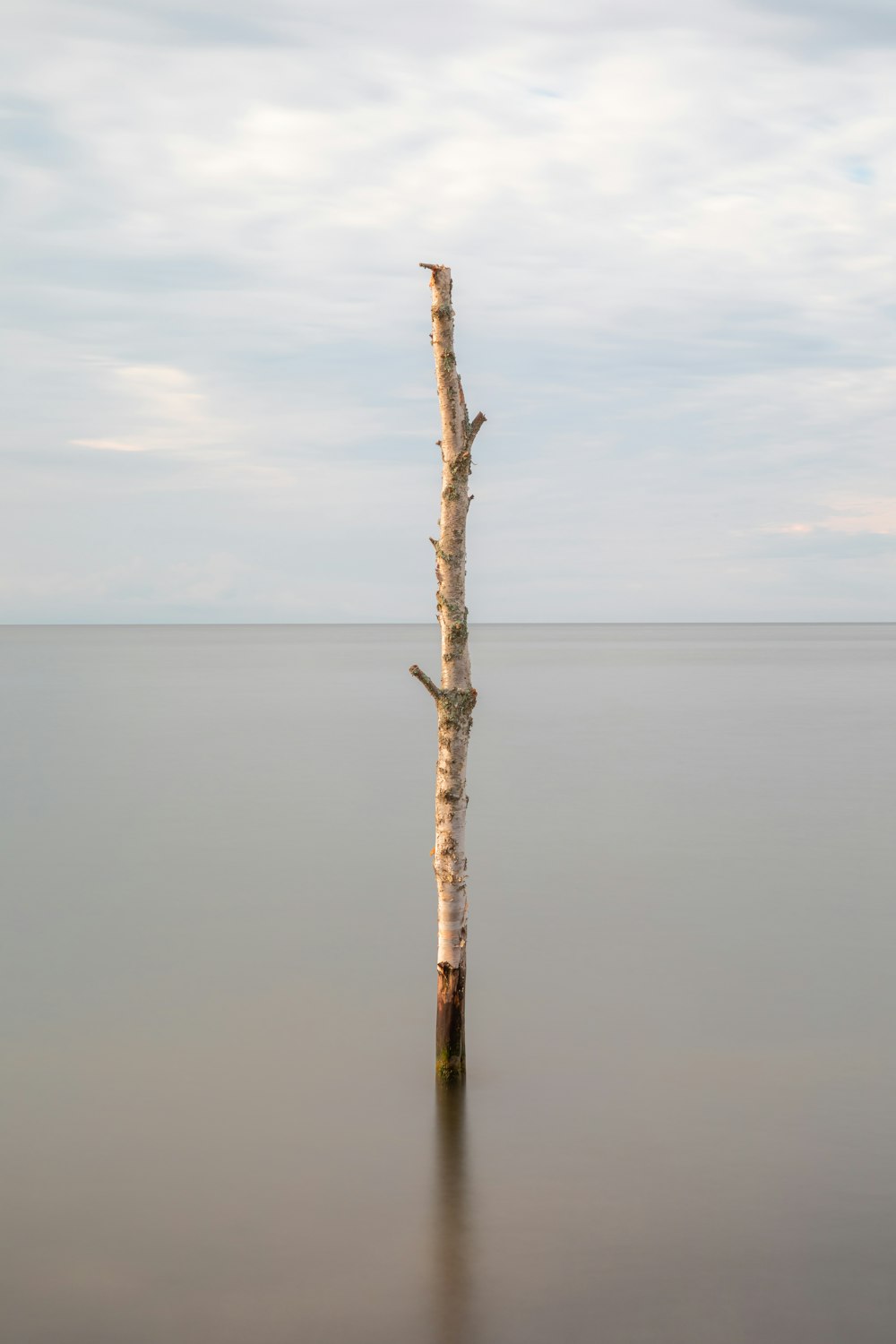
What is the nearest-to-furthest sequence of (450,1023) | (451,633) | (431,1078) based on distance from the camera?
1. (451,633)
2. (450,1023)
3. (431,1078)

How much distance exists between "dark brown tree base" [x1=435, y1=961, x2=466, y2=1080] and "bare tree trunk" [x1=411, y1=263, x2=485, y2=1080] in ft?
0.07

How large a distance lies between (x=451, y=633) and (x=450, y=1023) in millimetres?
3864

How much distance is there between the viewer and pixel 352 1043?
1427cm

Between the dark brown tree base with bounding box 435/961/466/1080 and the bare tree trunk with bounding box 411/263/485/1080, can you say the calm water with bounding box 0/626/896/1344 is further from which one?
the bare tree trunk with bounding box 411/263/485/1080

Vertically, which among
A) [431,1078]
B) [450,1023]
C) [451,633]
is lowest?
[431,1078]

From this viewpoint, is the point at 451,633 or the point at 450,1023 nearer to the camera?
the point at 451,633

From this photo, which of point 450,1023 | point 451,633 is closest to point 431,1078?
point 450,1023

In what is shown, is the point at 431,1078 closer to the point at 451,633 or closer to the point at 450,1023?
the point at 450,1023

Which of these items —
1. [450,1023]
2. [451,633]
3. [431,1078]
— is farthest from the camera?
[431,1078]

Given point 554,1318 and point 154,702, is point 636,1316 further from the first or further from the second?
point 154,702

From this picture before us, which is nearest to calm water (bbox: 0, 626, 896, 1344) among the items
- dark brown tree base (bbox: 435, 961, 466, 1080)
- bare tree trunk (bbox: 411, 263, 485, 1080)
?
dark brown tree base (bbox: 435, 961, 466, 1080)

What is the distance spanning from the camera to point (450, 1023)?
12398 millimetres

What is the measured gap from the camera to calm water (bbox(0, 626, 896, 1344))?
8.87 metres

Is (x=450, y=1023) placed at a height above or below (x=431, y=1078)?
above
